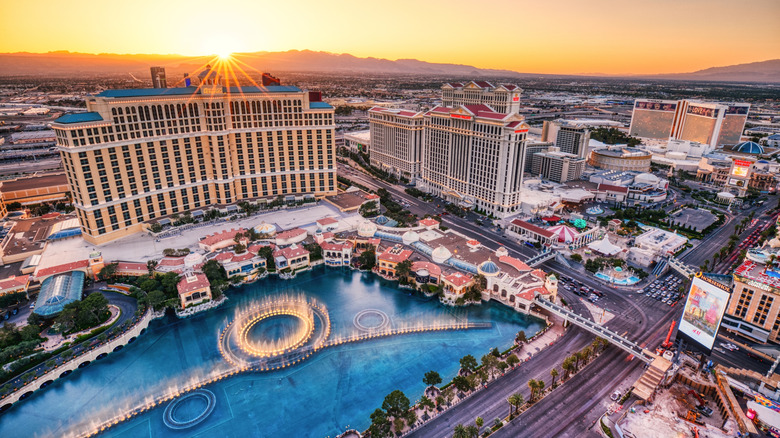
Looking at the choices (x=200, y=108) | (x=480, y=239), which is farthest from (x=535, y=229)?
(x=200, y=108)

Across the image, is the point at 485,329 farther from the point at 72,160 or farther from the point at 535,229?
the point at 72,160

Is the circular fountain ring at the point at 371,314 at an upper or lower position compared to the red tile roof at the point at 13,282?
lower

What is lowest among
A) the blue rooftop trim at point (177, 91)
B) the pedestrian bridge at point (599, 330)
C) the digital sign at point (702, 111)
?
the pedestrian bridge at point (599, 330)

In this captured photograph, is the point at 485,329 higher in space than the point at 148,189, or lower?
lower

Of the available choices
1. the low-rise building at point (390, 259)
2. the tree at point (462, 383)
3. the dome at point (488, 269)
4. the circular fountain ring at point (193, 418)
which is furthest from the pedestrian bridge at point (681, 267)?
the circular fountain ring at point (193, 418)

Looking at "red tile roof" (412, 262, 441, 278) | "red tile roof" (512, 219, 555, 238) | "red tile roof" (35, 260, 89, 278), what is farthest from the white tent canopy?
"red tile roof" (35, 260, 89, 278)

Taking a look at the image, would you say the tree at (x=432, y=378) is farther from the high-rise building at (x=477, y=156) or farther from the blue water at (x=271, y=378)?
the high-rise building at (x=477, y=156)

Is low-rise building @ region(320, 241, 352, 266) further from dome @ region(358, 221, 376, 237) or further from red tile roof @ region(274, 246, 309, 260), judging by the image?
dome @ region(358, 221, 376, 237)

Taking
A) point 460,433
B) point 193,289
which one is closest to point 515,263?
point 460,433
